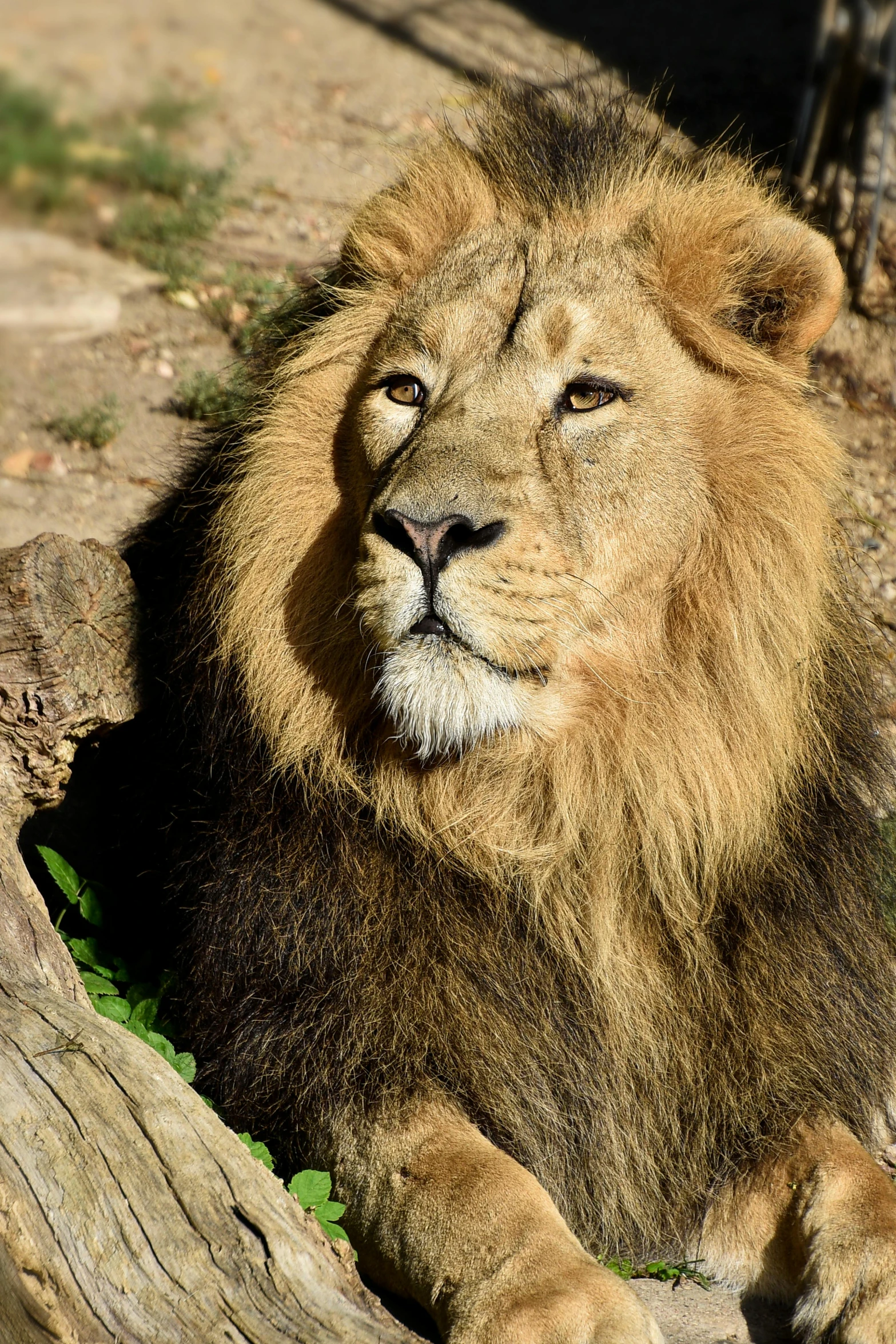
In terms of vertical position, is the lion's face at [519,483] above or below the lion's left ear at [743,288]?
below

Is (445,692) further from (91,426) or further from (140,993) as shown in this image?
(91,426)

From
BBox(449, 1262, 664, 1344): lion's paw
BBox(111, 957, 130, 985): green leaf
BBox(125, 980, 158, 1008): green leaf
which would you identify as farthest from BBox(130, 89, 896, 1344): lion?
BBox(111, 957, 130, 985): green leaf

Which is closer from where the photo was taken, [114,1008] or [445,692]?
[445,692]

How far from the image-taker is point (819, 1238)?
3164 millimetres

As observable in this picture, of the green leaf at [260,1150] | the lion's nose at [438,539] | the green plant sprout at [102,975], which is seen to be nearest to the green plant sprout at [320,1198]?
the green leaf at [260,1150]

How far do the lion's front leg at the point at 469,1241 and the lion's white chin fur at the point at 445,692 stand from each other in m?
0.91

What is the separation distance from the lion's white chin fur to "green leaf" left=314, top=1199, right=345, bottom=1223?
1056 mm

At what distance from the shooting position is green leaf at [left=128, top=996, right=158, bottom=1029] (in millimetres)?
3893

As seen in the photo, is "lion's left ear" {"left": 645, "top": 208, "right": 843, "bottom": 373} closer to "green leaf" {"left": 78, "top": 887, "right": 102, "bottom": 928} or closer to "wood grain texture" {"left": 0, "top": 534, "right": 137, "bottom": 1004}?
"wood grain texture" {"left": 0, "top": 534, "right": 137, "bottom": 1004}

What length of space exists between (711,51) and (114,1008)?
369 inches

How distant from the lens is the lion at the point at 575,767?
326cm

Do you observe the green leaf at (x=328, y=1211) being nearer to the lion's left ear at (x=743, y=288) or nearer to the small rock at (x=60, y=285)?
the lion's left ear at (x=743, y=288)

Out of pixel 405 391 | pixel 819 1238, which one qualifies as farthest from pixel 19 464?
pixel 819 1238

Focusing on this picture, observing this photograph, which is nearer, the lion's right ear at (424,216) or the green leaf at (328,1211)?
the green leaf at (328,1211)
